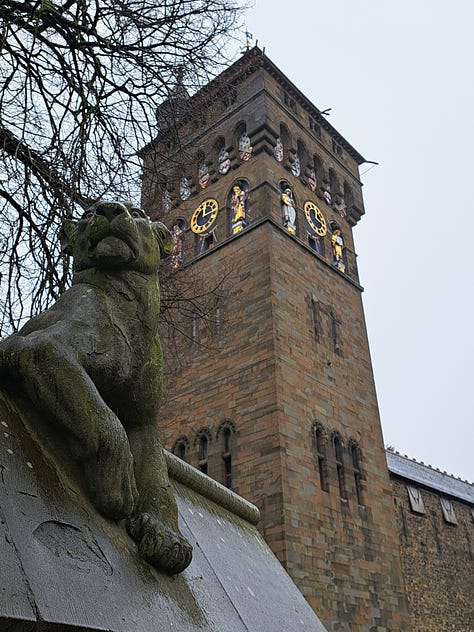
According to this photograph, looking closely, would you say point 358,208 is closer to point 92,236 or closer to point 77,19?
point 77,19

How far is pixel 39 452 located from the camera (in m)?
1.71

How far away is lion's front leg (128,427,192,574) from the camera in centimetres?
179

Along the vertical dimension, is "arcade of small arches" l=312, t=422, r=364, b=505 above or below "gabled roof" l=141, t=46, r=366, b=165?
below

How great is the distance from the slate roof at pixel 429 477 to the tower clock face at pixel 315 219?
802 cm

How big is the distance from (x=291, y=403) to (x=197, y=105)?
975 centimetres

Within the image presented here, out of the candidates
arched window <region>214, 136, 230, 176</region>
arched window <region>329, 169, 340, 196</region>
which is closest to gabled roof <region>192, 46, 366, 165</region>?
arched window <region>329, 169, 340, 196</region>

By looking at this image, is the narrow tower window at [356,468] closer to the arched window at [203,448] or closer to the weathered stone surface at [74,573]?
the arched window at [203,448]

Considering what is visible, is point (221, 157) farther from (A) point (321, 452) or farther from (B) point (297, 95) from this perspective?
(A) point (321, 452)

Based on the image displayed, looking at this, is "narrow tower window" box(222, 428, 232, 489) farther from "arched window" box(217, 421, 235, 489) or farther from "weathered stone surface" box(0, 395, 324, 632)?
"weathered stone surface" box(0, 395, 324, 632)

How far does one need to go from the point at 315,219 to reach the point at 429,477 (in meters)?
11.6

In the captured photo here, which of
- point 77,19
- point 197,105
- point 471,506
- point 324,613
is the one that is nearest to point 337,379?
point 324,613

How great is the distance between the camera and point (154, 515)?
6.21 feet

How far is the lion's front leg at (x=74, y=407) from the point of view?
5.52ft

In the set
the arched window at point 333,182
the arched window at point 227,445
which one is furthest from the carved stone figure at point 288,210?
the arched window at point 227,445
